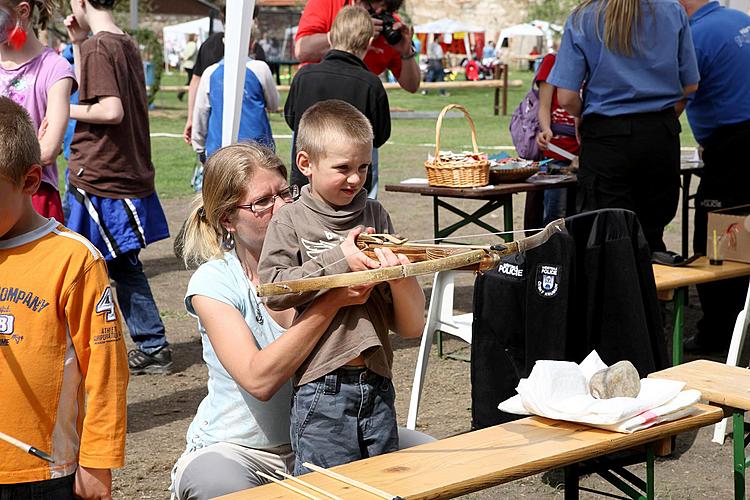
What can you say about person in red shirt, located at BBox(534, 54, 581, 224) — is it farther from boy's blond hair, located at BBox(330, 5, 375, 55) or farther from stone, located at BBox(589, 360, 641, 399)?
stone, located at BBox(589, 360, 641, 399)

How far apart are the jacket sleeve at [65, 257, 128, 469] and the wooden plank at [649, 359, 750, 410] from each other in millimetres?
1598

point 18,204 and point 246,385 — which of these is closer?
point 18,204

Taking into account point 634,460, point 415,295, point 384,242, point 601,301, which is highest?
point 384,242

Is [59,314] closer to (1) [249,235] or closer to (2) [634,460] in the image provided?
(1) [249,235]

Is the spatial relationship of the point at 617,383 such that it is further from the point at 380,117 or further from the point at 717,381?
the point at 380,117

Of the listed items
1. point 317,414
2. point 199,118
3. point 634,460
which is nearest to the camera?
point 317,414

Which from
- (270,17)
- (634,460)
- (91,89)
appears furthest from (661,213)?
(270,17)

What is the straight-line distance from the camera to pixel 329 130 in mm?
2510

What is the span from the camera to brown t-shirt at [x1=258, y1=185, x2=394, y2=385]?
8.01 ft

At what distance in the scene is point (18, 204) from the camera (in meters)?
2.23

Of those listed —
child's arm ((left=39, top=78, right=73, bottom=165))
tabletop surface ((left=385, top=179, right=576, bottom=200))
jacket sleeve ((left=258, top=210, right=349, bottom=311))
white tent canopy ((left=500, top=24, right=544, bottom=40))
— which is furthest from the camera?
white tent canopy ((left=500, top=24, right=544, bottom=40))

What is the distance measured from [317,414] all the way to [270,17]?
126 ft

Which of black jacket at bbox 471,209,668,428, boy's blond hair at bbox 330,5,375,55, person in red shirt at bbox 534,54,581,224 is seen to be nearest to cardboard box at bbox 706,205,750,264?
black jacket at bbox 471,209,668,428

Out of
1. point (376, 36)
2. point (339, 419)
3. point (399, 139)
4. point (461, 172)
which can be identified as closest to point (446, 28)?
point (399, 139)
